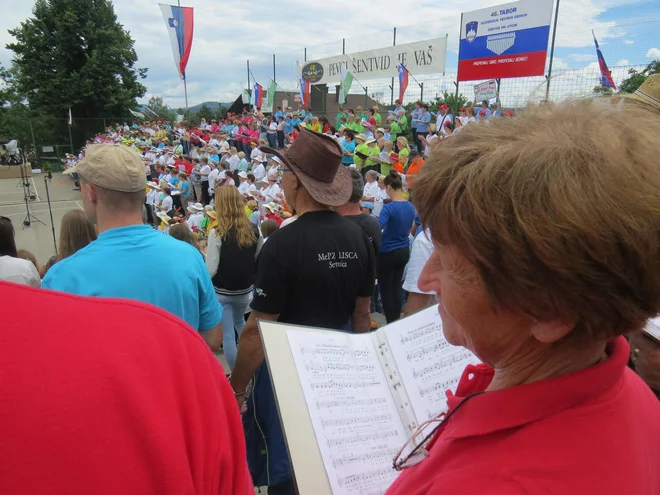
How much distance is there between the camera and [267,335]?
4.29ft

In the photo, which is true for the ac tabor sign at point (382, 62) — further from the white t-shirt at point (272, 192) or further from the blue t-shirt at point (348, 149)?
the white t-shirt at point (272, 192)

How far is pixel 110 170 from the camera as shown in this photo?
204cm

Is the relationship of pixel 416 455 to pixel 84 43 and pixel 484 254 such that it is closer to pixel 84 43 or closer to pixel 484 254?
pixel 484 254

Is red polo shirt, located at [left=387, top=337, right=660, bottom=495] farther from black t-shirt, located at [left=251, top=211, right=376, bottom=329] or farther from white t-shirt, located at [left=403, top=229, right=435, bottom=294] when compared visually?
white t-shirt, located at [left=403, top=229, right=435, bottom=294]

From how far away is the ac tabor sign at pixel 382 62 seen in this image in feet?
54.9

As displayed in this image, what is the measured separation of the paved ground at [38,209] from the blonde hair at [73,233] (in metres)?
7.39

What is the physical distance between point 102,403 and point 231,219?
12.3 ft

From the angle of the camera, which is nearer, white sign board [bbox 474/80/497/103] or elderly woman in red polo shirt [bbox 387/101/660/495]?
elderly woman in red polo shirt [bbox 387/101/660/495]

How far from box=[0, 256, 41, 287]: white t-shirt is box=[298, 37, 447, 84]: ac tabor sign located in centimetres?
1643

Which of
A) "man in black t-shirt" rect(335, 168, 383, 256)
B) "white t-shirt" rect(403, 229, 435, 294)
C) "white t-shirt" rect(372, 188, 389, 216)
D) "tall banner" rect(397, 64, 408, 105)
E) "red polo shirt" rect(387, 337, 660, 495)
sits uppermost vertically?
"tall banner" rect(397, 64, 408, 105)

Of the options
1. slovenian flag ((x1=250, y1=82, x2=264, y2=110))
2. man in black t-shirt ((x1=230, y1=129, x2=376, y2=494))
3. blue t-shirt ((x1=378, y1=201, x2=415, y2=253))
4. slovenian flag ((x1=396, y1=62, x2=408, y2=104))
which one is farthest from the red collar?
slovenian flag ((x1=250, y1=82, x2=264, y2=110))

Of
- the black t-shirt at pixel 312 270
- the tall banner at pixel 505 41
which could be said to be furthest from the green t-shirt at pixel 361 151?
the black t-shirt at pixel 312 270

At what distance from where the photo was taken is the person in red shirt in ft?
1.67

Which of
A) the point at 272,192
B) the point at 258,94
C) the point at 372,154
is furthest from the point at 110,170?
the point at 258,94
